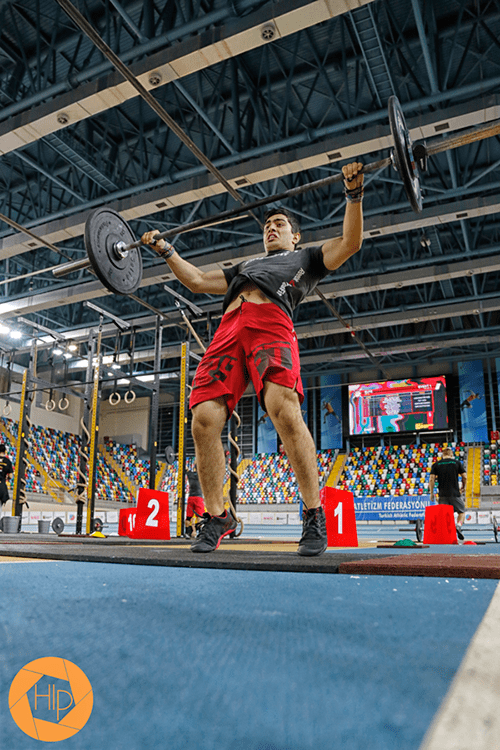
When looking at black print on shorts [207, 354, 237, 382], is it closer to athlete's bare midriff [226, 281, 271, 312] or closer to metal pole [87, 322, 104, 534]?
athlete's bare midriff [226, 281, 271, 312]

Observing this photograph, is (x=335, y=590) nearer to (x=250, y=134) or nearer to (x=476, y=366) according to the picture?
(x=250, y=134)

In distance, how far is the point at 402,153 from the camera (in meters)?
2.23

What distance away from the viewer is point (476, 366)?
17719 mm

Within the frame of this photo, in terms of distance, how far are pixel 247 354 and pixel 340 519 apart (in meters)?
2.51

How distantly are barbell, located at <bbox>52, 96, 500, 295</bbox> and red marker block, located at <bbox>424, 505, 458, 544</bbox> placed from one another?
10.5 ft

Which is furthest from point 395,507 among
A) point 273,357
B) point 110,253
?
point 273,357

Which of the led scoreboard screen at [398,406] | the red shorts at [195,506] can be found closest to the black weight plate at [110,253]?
the red shorts at [195,506]

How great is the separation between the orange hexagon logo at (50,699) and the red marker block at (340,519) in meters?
3.62

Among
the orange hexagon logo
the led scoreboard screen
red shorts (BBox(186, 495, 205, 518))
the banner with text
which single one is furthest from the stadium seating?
the orange hexagon logo

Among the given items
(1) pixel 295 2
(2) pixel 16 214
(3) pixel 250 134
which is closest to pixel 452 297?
(3) pixel 250 134

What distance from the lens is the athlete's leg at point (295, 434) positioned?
1813 mm

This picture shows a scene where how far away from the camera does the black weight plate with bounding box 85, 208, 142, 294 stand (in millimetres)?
2857

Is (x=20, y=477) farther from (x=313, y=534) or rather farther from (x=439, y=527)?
(x=313, y=534)

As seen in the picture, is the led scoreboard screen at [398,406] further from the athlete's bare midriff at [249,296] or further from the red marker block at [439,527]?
the athlete's bare midriff at [249,296]
